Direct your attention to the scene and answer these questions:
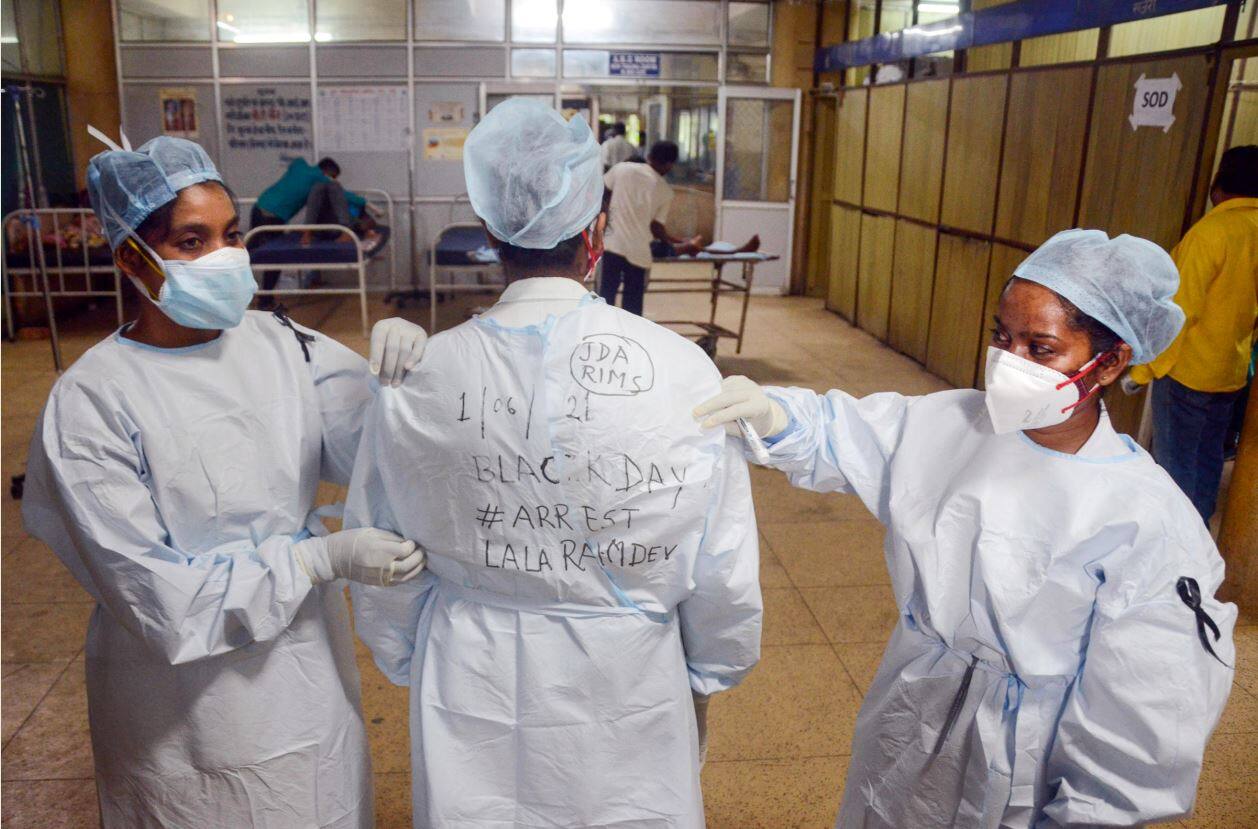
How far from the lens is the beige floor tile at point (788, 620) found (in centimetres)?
290

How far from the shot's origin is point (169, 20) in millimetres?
8141

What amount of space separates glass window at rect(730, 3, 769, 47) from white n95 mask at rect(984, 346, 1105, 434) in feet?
26.3

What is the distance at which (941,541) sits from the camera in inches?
51.6

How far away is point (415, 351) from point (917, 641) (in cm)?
83

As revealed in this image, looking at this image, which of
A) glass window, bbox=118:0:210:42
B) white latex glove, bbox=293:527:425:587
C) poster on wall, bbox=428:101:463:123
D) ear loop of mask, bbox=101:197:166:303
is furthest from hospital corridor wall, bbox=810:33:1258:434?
glass window, bbox=118:0:210:42

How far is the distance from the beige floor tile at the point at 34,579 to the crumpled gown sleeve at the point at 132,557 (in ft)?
6.43

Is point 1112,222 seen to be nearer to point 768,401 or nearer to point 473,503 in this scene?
point 768,401

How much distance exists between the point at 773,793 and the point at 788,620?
0.85 meters

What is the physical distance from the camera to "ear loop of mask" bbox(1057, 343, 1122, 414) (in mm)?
1241

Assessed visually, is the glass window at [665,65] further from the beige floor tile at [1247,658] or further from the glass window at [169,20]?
the beige floor tile at [1247,658]

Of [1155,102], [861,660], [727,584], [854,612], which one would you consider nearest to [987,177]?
[1155,102]

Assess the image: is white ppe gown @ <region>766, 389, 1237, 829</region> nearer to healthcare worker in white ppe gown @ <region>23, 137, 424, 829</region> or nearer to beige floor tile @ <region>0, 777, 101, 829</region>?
healthcare worker in white ppe gown @ <region>23, 137, 424, 829</region>

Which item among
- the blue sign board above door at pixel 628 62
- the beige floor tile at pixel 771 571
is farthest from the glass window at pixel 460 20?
the beige floor tile at pixel 771 571

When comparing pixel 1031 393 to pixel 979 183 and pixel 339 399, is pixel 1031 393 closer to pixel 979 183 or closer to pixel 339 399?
pixel 339 399
